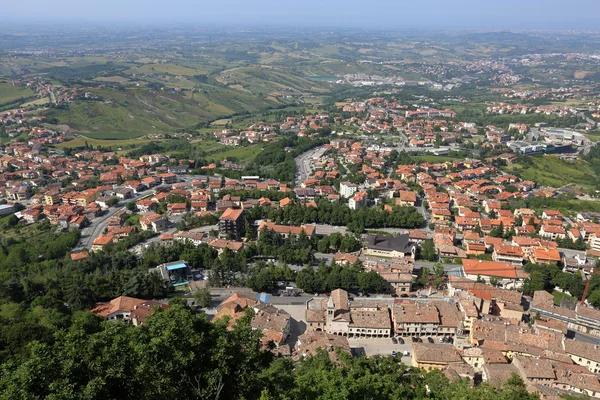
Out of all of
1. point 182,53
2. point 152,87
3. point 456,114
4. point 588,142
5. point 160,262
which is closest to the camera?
point 160,262

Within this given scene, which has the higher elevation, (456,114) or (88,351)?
(88,351)

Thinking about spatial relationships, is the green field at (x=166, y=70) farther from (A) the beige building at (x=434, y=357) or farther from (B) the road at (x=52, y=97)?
(A) the beige building at (x=434, y=357)

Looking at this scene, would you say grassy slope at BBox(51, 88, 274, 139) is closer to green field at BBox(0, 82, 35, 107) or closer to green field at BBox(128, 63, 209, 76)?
green field at BBox(0, 82, 35, 107)

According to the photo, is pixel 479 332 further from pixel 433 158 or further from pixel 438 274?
pixel 433 158

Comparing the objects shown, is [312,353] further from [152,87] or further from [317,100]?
[152,87]

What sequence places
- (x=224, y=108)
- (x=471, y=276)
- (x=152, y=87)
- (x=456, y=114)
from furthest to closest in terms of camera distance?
1. (x=152, y=87)
2. (x=224, y=108)
3. (x=456, y=114)
4. (x=471, y=276)

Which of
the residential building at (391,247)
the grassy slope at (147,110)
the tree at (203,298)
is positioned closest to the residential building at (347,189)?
the residential building at (391,247)

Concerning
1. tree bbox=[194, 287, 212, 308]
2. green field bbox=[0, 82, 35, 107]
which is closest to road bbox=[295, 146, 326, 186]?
tree bbox=[194, 287, 212, 308]

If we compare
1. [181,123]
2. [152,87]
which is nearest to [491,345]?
[181,123]
